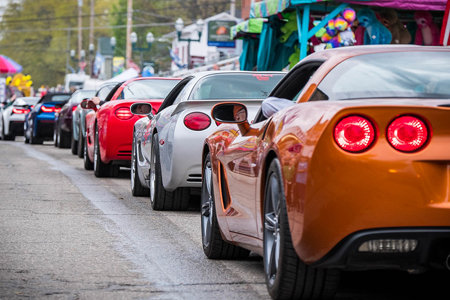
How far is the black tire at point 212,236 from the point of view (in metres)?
6.44

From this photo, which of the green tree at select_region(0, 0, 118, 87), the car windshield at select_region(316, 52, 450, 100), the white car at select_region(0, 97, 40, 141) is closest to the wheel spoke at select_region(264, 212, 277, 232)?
the car windshield at select_region(316, 52, 450, 100)

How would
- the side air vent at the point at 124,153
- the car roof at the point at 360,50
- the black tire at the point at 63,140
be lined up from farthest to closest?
the black tire at the point at 63,140
the side air vent at the point at 124,153
the car roof at the point at 360,50

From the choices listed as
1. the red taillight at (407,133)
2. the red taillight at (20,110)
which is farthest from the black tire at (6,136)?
the red taillight at (407,133)

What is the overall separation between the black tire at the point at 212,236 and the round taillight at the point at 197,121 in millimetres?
2124

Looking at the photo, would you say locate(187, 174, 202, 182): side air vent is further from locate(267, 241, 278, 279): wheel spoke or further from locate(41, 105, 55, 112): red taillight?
locate(41, 105, 55, 112): red taillight

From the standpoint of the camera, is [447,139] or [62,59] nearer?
[447,139]

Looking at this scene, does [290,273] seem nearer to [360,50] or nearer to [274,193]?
[274,193]

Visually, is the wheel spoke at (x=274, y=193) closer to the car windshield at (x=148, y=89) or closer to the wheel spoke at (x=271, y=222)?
the wheel spoke at (x=271, y=222)

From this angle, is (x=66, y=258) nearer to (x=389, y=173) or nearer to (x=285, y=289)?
(x=285, y=289)

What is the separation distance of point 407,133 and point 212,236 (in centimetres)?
257

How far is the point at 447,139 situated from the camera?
4137mm

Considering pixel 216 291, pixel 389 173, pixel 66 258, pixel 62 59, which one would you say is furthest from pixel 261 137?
pixel 62 59

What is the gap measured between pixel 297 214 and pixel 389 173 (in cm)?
49

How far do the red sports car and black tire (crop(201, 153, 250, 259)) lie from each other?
16.8 ft
